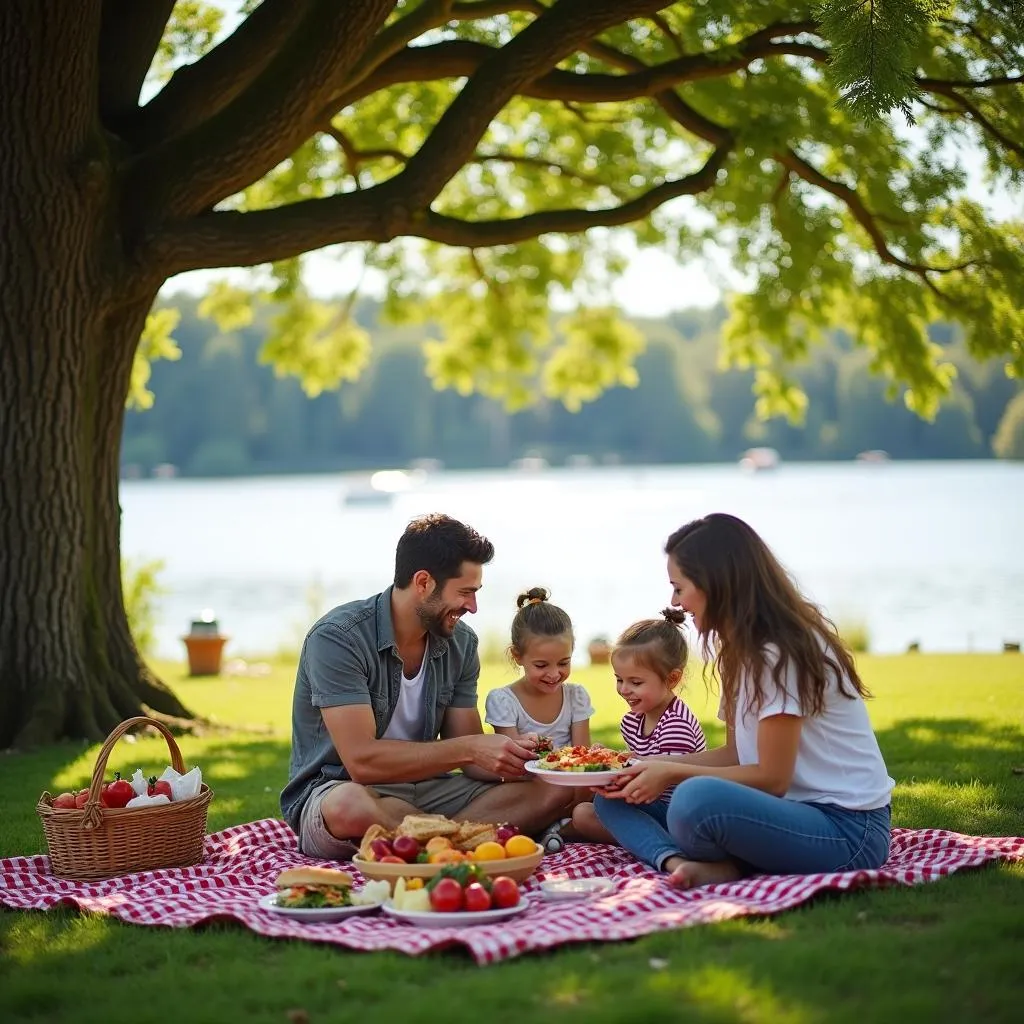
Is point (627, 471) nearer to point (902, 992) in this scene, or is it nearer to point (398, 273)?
point (398, 273)

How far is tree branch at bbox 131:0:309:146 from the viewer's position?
9.03m

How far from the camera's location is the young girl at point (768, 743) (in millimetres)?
4754

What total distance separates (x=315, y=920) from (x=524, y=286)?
1155cm

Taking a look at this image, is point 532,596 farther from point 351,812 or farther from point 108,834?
point 108,834

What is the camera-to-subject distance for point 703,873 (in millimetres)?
4902

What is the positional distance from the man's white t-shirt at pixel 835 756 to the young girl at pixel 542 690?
1.29 metres

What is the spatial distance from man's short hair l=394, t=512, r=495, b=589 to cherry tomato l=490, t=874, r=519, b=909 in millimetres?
1438

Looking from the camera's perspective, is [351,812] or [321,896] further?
[351,812]

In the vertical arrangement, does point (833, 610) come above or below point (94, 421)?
below

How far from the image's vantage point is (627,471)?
95.6 m

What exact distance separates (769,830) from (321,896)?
1545mm

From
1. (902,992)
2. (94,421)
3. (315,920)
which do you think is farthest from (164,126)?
(902,992)

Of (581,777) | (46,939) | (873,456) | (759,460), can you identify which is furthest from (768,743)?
(759,460)

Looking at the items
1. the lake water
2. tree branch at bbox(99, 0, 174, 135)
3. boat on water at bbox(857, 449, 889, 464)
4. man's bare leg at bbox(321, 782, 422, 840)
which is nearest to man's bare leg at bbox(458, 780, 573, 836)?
man's bare leg at bbox(321, 782, 422, 840)
